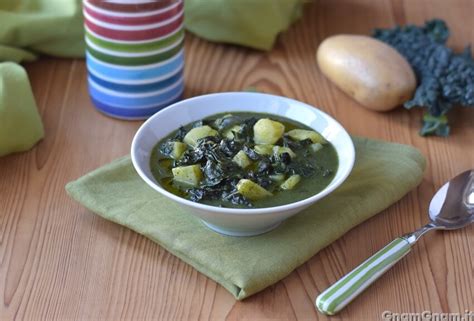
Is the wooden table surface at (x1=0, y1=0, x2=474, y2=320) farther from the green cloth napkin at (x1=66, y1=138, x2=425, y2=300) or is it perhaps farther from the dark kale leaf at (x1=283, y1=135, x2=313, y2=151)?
the dark kale leaf at (x1=283, y1=135, x2=313, y2=151)

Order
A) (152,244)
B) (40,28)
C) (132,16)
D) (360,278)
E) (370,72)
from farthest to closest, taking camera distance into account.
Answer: (40,28), (370,72), (132,16), (152,244), (360,278)

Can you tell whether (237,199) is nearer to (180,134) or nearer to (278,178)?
(278,178)

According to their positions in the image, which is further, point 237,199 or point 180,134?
point 180,134

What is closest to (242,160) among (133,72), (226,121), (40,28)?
(226,121)

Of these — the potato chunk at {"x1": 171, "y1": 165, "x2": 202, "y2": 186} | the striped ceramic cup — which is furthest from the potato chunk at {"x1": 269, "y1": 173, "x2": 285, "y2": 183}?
the striped ceramic cup

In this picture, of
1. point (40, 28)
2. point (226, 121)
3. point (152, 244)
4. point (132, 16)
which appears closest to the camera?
point (152, 244)

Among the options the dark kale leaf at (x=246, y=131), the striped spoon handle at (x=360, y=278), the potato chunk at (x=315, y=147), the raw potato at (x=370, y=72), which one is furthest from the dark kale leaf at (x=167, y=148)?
the raw potato at (x=370, y=72)
